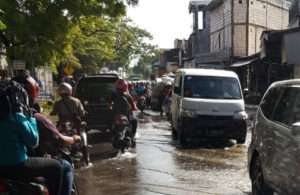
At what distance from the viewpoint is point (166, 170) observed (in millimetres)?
8383

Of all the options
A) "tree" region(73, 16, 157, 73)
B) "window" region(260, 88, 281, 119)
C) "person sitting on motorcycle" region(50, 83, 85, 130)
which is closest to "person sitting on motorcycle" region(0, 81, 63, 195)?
"window" region(260, 88, 281, 119)

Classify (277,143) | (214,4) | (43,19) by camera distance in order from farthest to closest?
(214,4) → (43,19) → (277,143)

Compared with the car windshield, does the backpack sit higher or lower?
higher

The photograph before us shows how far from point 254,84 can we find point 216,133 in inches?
787

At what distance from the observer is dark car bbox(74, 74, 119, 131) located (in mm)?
12305

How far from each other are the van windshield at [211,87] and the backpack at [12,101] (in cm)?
815

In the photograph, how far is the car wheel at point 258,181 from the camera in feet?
18.2

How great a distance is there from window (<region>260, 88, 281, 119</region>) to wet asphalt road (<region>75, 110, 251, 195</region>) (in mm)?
1492

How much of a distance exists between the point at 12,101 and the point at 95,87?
362 inches

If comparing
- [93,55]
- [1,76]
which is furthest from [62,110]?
[93,55]

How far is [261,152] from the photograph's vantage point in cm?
559

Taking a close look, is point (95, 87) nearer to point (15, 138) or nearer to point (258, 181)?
point (258, 181)

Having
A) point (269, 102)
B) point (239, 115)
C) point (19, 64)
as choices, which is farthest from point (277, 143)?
point (19, 64)

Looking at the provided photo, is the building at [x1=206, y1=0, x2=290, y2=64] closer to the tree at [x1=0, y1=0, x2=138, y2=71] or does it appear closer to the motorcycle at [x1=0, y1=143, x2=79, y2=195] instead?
the tree at [x1=0, y1=0, x2=138, y2=71]
